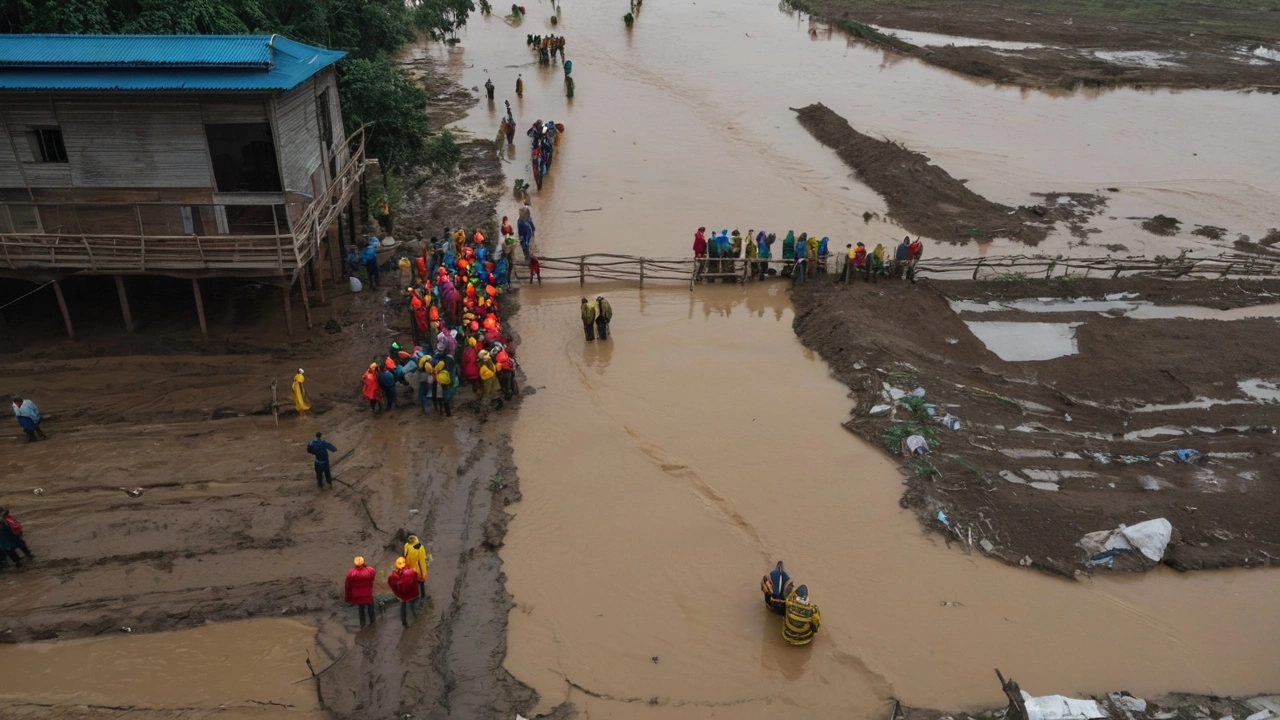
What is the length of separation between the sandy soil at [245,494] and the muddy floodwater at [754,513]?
2.82ft

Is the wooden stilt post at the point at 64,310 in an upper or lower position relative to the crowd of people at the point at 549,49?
lower

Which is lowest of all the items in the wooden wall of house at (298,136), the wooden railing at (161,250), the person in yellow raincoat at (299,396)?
the person in yellow raincoat at (299,396)

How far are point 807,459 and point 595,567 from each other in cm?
453

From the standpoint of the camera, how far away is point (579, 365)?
17.9 metres

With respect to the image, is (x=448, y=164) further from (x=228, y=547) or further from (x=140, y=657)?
(x=140, y=657)

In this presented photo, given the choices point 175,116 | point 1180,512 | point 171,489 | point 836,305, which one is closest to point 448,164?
point 175,116

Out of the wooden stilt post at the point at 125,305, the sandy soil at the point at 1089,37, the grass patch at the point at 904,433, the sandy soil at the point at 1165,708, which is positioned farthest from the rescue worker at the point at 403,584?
the sandy soil at the point at 1089,37

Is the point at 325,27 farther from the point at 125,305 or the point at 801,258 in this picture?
the point at 801,258

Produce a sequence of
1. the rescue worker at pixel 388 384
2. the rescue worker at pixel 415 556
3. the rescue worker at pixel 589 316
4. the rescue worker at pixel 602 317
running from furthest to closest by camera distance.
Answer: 1. the rescue worker at pixel 602 317
2. the rescue worker at pixel 589 316
3. the rescue worker at pixel 388 384
4. the rescue worker at pixel 415 556

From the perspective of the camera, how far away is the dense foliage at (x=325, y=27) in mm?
18594

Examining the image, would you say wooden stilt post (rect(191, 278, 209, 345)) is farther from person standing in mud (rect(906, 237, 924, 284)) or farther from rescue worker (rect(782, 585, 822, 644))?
person standing in mud (rect(906, 237, 924, 284))

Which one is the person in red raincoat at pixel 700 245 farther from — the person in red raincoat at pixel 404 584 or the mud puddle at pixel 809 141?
the person in red raincoat at pixel 404 584

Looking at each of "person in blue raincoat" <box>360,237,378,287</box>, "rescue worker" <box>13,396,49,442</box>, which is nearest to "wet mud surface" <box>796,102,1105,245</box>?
"person in blue raincoat" <box>360,237,378,287</box>

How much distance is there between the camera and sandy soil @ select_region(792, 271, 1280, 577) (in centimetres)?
1300
